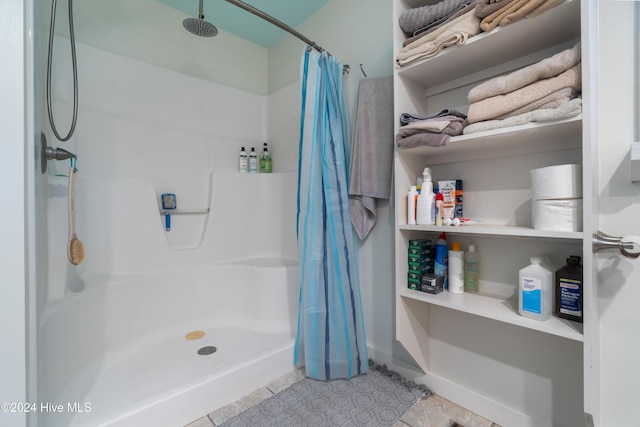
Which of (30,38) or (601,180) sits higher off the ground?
(30,38)

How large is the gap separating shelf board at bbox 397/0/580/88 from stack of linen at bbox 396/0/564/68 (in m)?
0.02

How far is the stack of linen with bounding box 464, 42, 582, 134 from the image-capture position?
73 cm

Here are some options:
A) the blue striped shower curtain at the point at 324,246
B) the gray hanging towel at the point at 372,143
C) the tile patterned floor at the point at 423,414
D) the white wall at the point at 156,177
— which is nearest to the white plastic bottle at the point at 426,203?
the gray hanging towel at the point at 372,143

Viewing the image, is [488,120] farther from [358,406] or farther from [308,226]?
[358,406]

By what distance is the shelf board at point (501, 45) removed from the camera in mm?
785

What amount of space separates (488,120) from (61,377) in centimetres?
191

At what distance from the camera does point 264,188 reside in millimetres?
2049

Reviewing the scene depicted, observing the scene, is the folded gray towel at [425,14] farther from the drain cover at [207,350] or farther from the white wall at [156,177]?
the drain cover at [207,350]

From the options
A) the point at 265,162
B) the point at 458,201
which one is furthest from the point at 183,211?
the point at 458,201

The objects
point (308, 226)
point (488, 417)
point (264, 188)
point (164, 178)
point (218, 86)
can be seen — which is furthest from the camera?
point (264, 188)

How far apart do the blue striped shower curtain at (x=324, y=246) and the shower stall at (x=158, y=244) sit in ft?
0.69

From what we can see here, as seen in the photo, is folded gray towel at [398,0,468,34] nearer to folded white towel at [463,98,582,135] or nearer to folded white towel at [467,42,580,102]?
folded white towel at [467,42,580,102]

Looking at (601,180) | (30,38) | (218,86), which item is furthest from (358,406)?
(218,86)

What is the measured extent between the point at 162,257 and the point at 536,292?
1.78 metres
